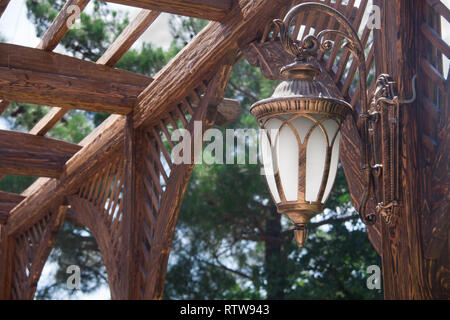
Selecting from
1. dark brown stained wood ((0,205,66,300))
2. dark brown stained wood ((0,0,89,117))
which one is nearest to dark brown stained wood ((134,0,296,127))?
dark brown stained wood ((0,0,89,117))

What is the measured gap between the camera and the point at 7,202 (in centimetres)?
669

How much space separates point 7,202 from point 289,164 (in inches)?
216

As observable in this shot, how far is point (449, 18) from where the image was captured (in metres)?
1.95

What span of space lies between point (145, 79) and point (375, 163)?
254 cm

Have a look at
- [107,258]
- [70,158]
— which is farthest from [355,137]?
[70,158]

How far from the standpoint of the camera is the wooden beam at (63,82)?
3809mm

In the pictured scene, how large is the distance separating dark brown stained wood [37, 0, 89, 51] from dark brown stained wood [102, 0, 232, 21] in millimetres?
538

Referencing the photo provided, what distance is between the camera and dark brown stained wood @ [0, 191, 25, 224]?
6.55 metres

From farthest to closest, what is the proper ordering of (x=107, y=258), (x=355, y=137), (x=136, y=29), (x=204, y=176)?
1. (x=204, y=176)
2. (x=107, y=258)
3. (x=136, y=29)
4. (x=355, y=137)

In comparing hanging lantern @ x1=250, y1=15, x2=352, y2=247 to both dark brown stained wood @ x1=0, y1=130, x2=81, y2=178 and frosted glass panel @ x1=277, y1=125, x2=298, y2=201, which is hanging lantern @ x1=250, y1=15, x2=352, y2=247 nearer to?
frosted glass panel @ x1=277, y1=125, x2=298, y2=201

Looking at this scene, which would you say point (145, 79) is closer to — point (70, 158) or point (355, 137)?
point (70, 158)

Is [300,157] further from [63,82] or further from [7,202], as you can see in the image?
[7,202]

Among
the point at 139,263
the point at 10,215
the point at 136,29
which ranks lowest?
the point at 139,263

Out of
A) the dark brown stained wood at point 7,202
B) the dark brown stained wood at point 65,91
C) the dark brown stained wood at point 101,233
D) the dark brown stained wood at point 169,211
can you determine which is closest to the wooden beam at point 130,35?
the dark brown stained wood at point 65,91
